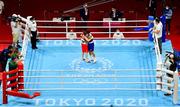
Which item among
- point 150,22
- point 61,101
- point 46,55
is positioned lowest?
point 61,101

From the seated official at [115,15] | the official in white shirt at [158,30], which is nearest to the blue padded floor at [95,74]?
the official in white shirt at [158,30]

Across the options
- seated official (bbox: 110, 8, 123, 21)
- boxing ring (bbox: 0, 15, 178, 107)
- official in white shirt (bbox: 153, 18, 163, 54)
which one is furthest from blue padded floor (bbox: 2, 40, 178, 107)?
seated official (bbox: 110, 8, 123, 21)

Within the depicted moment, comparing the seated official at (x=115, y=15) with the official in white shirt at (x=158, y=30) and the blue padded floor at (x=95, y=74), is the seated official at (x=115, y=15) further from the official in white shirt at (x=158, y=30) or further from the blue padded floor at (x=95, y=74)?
the official in white shirt at (x=158, y=30)

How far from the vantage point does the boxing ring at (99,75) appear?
50.7 ft

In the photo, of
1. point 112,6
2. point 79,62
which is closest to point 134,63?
point 79,62

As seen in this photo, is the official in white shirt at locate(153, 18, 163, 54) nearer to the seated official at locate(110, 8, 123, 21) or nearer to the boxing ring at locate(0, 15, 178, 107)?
the boxing ring at locate(0, 15, 178, 107)

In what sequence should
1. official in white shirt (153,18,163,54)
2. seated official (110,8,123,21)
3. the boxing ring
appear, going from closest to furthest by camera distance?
1. the boxing ring
2. official in white shirt (153,18,163,54)
3. seated official (110,8,123,21)

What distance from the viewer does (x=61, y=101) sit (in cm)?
1545

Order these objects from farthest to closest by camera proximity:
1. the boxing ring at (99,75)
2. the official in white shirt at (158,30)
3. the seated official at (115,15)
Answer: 1. the seated official at (115,15)
2. the official in white shirt at (158,30)
3. the boxing ring at (99,75)

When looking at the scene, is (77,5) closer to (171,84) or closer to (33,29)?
(33,29)

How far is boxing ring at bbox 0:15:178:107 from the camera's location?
15445 mm

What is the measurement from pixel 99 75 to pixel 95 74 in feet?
0.47

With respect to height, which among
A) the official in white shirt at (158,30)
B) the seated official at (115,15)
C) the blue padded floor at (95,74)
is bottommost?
the blue padded floor at (95,74)

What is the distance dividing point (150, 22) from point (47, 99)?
5826 mm
